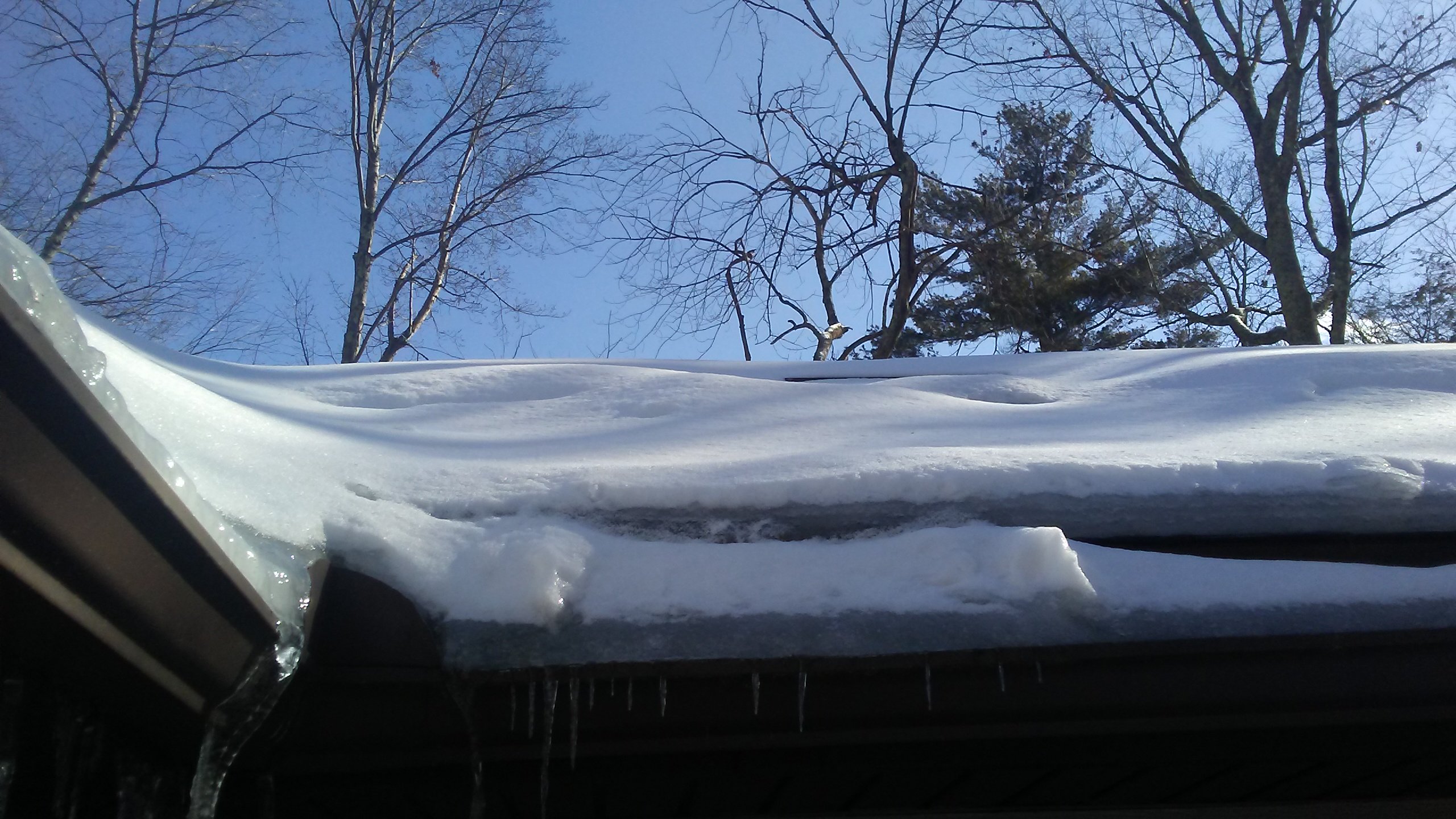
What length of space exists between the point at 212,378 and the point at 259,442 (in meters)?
1.27

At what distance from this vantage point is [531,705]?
1197 mm

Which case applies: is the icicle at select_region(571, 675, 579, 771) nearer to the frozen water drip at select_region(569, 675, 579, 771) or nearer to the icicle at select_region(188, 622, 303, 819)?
the frozen water drip at select_region(569, 675, 579, 771)

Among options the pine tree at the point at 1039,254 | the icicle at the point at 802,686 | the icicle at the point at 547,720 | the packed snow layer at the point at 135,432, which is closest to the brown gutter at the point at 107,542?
the packed snow layer at the point at 135,432

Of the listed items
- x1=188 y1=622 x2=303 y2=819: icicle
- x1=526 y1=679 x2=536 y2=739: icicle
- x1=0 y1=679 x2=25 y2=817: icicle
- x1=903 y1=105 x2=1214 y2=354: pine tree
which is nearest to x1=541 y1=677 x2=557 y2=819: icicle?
x1=526 y1=679 x2=536 y2=739: icicle

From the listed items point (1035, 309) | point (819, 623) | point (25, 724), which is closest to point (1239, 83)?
point (1035, 309)

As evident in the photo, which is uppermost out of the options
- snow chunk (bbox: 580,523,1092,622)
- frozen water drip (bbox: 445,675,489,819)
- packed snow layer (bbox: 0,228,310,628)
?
packed snow layer (bbox: 0,228,310,628)

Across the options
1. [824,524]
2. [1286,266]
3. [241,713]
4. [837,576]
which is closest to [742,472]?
[824,524]

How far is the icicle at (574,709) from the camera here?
119cm

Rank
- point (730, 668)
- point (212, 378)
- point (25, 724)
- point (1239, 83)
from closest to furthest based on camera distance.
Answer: point (25, 724)
point (730, 668)
point (212, 378)
point (1239, 83)

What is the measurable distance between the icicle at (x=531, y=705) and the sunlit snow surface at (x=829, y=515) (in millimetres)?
52

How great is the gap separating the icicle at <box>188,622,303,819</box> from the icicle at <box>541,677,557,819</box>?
0.32m

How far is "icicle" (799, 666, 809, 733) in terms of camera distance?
3.93ft

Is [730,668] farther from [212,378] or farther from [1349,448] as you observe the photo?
[212,378]

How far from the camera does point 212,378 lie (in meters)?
2.58
